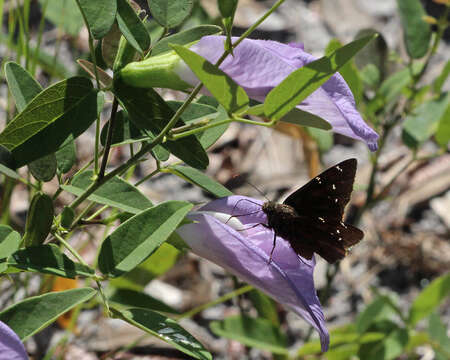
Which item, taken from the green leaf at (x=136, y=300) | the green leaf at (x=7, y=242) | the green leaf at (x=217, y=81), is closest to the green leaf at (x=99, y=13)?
the green leaf at (x=217, y=81)

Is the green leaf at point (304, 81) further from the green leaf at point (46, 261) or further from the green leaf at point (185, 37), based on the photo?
the green leaf at point (46, 261)

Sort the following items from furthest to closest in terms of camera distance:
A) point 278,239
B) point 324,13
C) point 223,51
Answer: point 324,13, point 278,239, point 223,51

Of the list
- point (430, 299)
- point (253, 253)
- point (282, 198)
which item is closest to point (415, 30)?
point (430, 299)

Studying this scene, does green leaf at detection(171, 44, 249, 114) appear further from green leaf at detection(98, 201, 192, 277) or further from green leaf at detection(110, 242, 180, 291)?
green leaf at detection(110, 242, 180, 291)

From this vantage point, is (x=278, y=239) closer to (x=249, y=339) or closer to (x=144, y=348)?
(x=249, y=339)

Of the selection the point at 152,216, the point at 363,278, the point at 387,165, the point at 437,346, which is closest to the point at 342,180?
the point at 152,216
